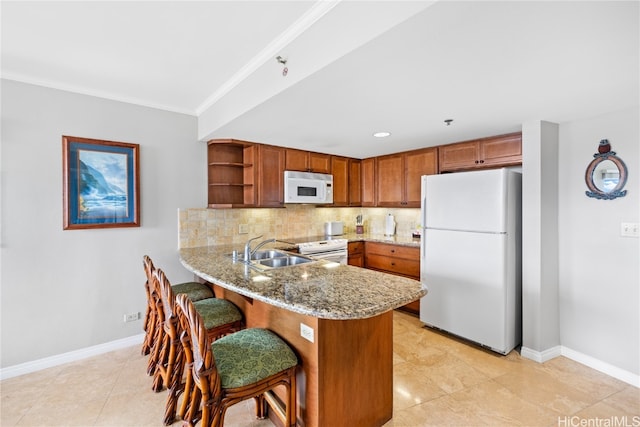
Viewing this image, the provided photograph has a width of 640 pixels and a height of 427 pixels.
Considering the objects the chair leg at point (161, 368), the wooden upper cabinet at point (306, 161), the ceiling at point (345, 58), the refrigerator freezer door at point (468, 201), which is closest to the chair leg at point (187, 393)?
the chair leg at point (161, 368)

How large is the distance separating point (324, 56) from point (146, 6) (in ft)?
3.21

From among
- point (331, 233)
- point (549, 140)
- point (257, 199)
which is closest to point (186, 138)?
point (257, 199)

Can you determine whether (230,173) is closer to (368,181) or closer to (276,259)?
(276,259)

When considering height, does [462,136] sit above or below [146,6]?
below

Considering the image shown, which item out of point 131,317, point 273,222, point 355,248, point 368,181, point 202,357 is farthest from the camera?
point 368,181

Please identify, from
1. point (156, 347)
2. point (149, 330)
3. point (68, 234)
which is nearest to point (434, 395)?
point (156, 347)

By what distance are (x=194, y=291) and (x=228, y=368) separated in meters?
1.26

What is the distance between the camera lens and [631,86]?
6.03ft

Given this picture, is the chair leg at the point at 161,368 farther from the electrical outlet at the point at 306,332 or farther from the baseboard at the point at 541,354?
the baseboard at the point at 541,354

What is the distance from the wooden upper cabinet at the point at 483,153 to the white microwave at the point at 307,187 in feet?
4.97

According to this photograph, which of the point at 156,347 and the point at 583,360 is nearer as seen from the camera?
the point at 156,347

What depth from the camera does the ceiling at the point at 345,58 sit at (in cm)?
119

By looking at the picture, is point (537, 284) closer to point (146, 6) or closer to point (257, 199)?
point (257, 199)

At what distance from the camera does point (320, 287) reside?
1631mm
